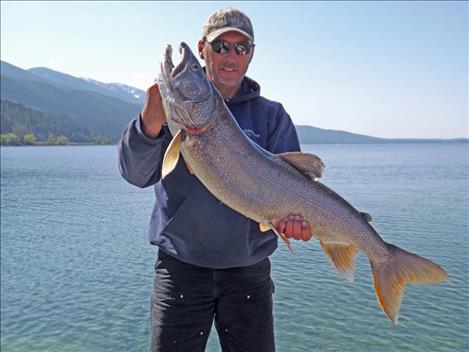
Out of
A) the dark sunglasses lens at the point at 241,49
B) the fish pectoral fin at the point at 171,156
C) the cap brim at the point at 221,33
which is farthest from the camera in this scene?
the dark sunglasses lens at the point at 241,49

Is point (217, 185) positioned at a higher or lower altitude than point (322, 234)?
higher

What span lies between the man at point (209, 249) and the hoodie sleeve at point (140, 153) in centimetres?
1

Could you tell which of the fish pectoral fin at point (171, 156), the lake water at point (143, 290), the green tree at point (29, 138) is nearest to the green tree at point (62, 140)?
the green tree at point (29, 138)

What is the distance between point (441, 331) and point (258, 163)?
36.9 ft

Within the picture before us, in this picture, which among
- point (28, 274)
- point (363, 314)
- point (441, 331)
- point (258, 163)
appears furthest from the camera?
point (28, 274)

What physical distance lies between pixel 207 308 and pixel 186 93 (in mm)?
2150

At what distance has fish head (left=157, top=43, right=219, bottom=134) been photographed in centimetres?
391

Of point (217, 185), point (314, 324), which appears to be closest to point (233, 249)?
point (217, 185)

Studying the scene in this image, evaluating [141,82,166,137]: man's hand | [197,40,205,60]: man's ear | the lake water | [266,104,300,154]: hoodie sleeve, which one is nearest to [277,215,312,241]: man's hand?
[266,104,300,154]: hoodie sleeve

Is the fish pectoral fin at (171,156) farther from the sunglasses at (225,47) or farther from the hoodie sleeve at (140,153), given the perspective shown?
the sunglasses at (225,47)

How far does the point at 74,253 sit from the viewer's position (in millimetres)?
21141

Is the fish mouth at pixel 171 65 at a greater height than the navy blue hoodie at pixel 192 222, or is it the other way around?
the fish mouth at pixel 171 65

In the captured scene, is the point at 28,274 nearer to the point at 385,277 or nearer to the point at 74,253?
the point at 74,253

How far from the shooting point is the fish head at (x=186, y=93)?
391 cm
